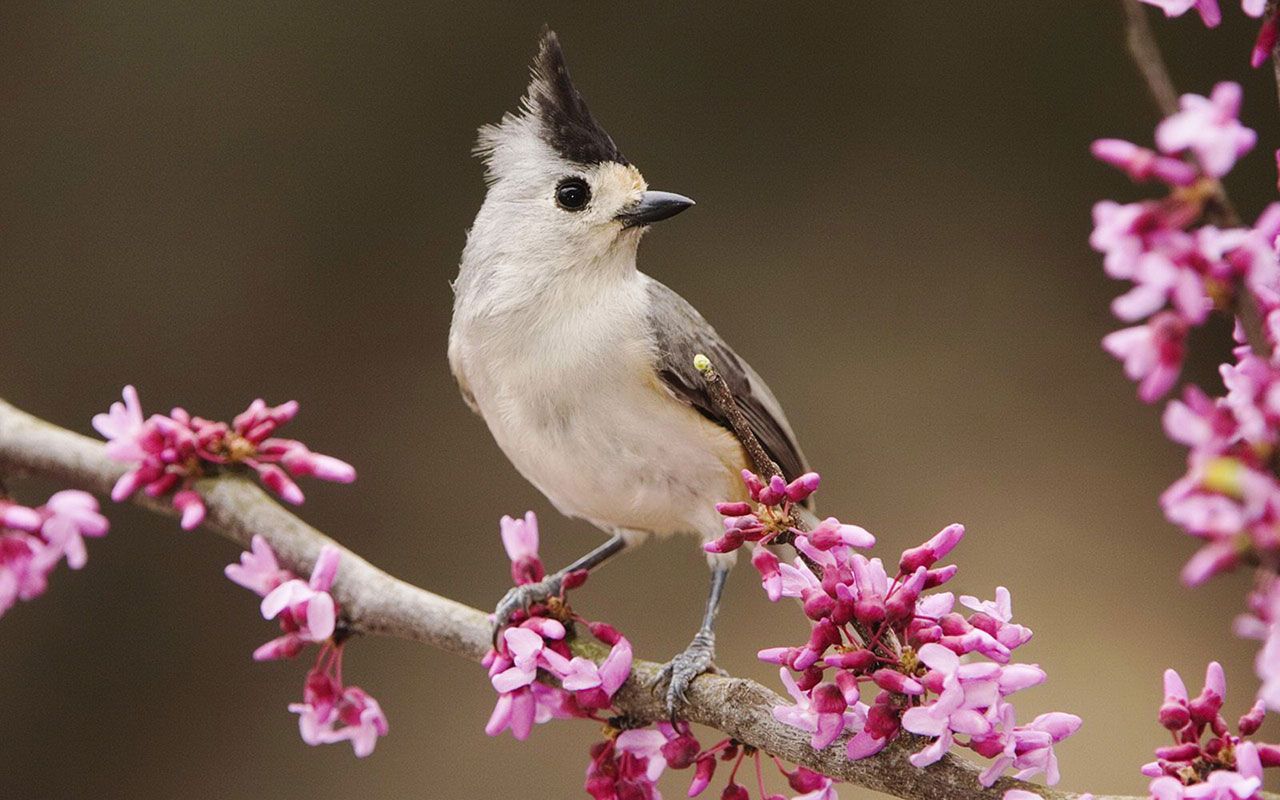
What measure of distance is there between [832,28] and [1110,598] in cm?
132

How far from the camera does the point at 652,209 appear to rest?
1387 millimetres

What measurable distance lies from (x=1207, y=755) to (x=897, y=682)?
18cm

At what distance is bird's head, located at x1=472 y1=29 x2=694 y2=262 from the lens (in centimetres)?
140

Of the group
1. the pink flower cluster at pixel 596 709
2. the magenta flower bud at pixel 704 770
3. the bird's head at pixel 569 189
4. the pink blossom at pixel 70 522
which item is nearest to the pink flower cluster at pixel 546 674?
the pink flower cluster at pixel 596 709

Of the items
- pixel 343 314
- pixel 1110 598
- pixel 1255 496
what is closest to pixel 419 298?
pixel 343 314

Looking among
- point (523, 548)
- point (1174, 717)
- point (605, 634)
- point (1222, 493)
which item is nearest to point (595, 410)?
point (523, 548)

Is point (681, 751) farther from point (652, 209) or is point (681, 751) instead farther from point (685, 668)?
point (652, 209)

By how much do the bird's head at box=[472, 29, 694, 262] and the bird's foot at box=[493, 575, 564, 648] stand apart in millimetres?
362

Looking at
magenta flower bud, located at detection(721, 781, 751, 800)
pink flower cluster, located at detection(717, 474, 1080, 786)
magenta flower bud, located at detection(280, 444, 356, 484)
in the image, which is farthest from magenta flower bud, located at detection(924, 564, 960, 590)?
magenta flower bud, located at detection(280, 444, 356, 484)

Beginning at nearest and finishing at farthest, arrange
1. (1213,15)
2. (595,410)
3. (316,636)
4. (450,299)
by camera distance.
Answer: (1213,15)
(316,636)
(595,410)
(450,299)

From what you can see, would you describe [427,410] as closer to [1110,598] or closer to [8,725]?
[8,725]

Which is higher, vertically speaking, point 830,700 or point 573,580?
point 573,580

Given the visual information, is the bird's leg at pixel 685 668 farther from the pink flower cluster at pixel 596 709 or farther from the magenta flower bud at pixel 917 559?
the magenta flower bud at pixel 917 559

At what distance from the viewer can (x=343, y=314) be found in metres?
2.79
